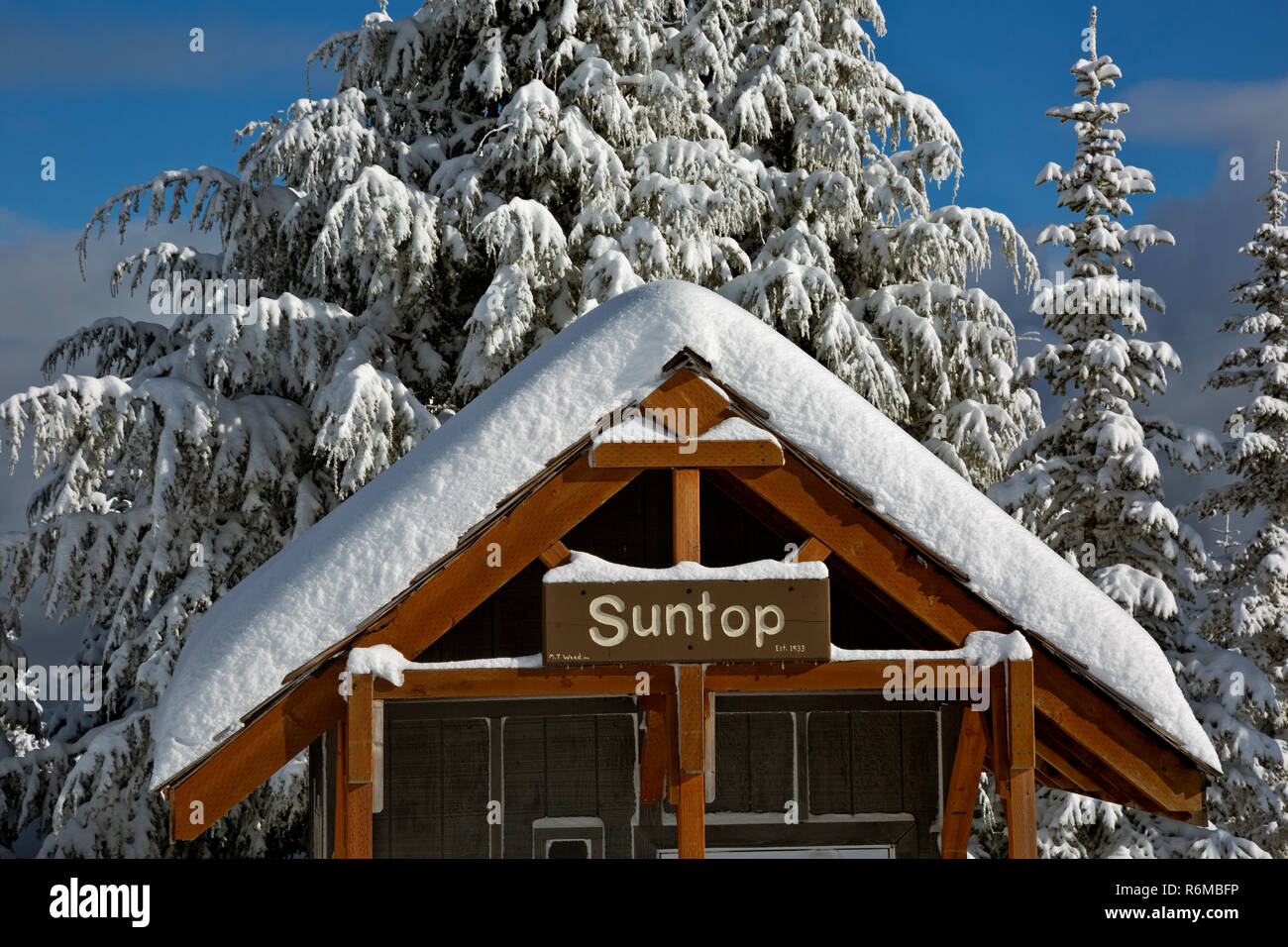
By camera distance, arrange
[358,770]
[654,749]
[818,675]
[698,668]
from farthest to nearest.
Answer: [654,749]
[818,675]
[698,668]
[358,770]

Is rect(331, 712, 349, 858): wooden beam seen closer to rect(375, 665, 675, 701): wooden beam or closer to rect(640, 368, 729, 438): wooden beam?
rect(375, 665, 675, 701): wooden beam

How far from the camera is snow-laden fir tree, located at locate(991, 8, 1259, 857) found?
14.0m

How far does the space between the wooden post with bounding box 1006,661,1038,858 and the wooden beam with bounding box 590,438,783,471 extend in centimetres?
154

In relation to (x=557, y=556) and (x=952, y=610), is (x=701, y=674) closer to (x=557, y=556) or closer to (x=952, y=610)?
(x=557, y=556)

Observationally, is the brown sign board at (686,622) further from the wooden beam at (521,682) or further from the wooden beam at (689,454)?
Result: the wooden beam at (689,454)

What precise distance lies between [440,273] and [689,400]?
1159 centimetres

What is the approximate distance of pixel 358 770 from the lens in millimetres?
5387

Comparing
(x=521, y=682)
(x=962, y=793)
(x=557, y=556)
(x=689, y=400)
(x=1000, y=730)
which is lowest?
(x=962, y=793)

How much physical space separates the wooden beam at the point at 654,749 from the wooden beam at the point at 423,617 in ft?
3.53

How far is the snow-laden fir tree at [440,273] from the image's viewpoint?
567 inches

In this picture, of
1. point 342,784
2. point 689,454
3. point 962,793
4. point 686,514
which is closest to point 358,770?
point 342,784

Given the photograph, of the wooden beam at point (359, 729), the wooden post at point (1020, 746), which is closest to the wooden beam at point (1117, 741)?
the wooden post at point (1020, 746)

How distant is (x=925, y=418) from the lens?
58.6 feet
